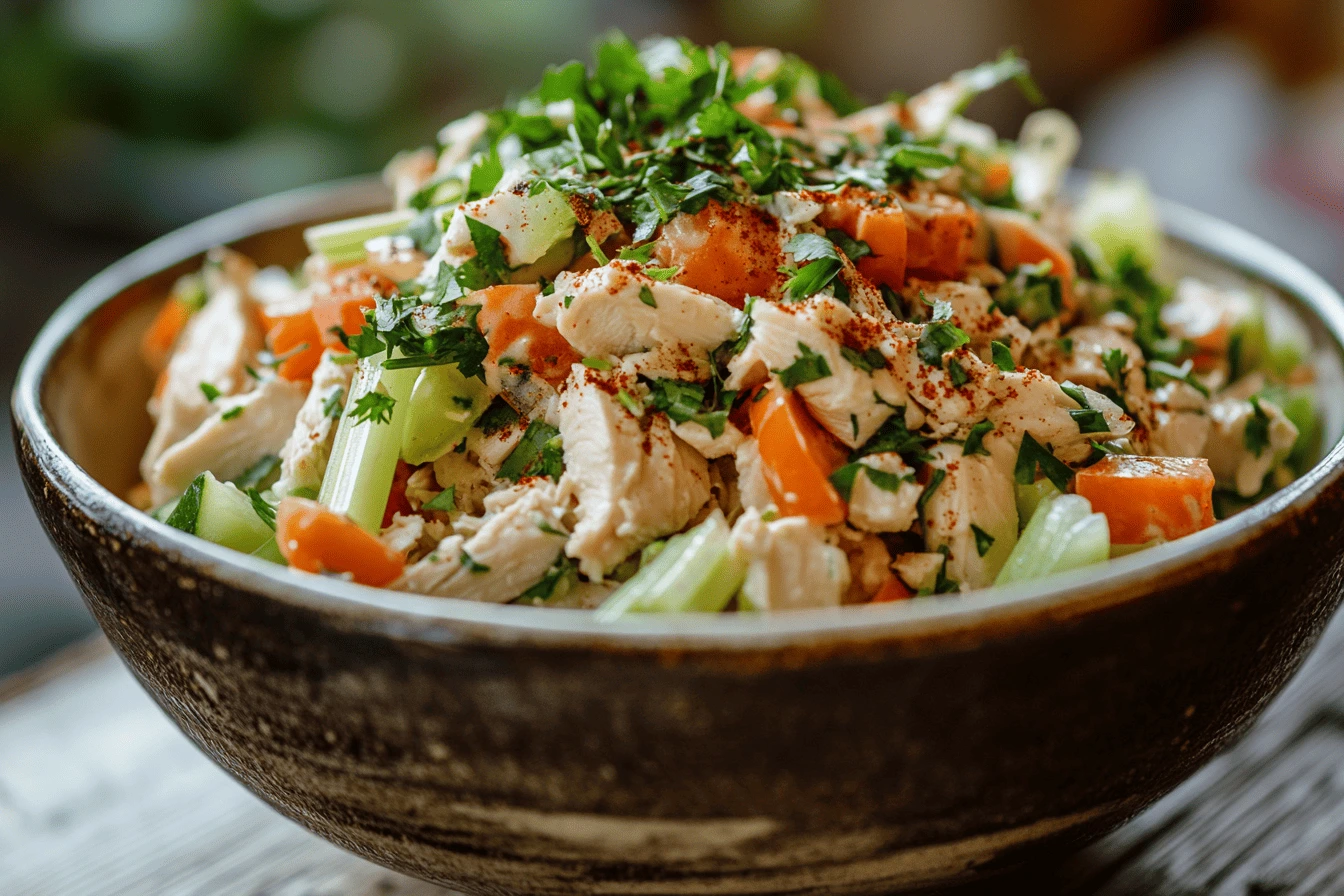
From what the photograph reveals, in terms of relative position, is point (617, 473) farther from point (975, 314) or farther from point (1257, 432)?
point (1257, 432)

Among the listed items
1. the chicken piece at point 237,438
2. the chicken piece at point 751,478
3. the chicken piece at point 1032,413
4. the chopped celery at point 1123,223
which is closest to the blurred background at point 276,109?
the chopped celery at point 1123,223

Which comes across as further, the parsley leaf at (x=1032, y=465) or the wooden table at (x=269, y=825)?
the wooden table at (x=269, y=825)

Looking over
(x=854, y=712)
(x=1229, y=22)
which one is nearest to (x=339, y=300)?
(x=854, y=712)

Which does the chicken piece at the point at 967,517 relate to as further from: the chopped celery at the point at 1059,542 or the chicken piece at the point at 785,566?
the chicken piece at the point at 785,566

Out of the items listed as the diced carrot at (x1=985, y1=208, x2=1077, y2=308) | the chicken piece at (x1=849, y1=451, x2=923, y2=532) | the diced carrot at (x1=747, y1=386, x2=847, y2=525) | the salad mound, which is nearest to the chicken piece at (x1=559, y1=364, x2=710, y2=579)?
the salad mound

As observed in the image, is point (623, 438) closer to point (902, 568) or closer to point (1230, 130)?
point (902, 568)

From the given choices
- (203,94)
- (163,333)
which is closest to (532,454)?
(163,333)

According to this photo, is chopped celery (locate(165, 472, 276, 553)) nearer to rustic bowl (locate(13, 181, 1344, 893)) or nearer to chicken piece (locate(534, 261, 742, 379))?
rustic bowl (locate(13, 181, 1344, 893))
